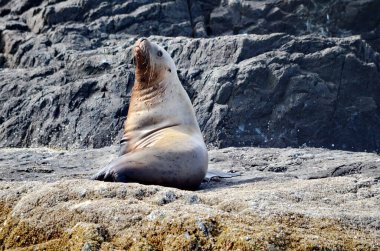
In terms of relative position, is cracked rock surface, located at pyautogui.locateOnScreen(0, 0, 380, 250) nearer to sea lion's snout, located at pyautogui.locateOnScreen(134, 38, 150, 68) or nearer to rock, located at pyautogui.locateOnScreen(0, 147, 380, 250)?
rock, located at pyautogui.locateOnScreen(0, 147, 380, 250)

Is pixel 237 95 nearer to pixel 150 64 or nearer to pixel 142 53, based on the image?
pixel 150 64

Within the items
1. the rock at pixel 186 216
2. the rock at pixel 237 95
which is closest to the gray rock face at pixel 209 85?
the rock at pixel 237 95

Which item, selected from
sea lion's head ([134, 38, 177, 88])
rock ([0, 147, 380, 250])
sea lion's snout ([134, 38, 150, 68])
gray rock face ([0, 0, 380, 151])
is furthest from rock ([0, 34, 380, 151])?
rock ([0, 147, 380, 250])

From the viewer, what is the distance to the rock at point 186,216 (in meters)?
5.06

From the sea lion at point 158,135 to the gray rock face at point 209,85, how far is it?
11.3ft

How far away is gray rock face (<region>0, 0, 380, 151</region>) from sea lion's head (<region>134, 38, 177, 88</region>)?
3.38 metres

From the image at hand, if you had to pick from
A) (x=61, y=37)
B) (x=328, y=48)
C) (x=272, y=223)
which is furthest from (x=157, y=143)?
(x=61, y=37)

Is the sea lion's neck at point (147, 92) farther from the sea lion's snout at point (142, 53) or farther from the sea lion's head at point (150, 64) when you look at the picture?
the sea lion's snout at point (142, 53)

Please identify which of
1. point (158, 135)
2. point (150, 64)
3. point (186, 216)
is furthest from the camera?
point (150, 64)

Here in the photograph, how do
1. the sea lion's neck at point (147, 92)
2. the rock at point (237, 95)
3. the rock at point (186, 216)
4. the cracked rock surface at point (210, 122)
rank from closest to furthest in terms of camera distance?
the rock at point (186, 216) → the cracked rock surface at point (210, 122) → the sea lion's neck at point (147, 92) → the rock at point (237, 95)

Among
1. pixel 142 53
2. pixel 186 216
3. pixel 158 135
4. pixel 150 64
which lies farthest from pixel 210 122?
pixel 186 216

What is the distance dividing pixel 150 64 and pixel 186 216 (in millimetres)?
4381

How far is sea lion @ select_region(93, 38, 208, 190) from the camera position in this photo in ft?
25.5

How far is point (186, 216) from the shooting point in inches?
206
